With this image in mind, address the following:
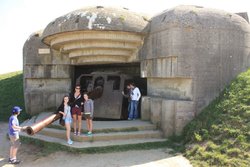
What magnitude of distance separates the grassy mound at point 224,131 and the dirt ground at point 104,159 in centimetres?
49

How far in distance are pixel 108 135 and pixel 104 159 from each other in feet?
3.10

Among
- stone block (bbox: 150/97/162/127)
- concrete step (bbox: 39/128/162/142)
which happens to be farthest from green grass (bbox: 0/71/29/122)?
stone block (bbox: 150/97/162/127)

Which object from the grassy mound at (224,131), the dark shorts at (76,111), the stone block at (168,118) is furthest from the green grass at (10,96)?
the grassy mound at (224,131)

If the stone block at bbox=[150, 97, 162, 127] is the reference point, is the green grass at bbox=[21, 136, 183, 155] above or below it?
below

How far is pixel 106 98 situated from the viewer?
912 cm

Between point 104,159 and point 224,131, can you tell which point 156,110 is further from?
point 104,159

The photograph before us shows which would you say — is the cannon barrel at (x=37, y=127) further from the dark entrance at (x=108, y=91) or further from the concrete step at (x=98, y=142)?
the dark entrance at (x=108, y=91)

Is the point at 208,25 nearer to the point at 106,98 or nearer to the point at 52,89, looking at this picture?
the point at 106,98

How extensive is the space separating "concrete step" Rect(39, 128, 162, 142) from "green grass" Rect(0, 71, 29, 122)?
3.18 meters

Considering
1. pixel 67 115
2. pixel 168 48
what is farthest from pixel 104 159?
pixel 168 48

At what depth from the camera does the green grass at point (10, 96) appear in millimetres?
10844

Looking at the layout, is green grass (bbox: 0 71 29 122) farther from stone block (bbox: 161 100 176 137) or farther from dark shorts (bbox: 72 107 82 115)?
stone block (bbox: 161 100 176 137)

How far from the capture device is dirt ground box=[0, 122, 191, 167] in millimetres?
5547

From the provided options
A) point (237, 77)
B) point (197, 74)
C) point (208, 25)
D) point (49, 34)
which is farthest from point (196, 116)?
point (49, 34)
